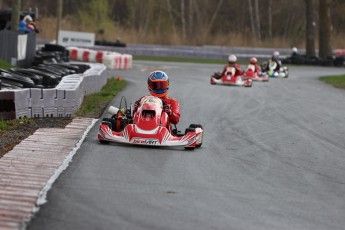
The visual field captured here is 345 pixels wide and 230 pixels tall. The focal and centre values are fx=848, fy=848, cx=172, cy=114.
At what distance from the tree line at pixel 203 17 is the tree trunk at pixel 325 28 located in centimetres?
1023

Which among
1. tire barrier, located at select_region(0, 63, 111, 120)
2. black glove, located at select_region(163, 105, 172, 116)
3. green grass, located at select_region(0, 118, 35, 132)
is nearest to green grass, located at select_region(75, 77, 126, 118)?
tire barrier, located at select_region(0, 63, 111, 120)

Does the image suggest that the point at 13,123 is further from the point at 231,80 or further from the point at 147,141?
the point at 231,80

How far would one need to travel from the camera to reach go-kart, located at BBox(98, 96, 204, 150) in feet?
34.5

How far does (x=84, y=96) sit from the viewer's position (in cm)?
1706

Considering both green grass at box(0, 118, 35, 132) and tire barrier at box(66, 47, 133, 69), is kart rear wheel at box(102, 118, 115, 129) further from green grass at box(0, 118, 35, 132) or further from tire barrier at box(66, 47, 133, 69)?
tire barrier at box(66, 47, 133, 69)

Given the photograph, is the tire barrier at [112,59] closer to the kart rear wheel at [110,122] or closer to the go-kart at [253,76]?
the go-kart at [253,76]

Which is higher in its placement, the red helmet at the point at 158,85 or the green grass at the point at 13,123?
the red helmet at the point at 158,85

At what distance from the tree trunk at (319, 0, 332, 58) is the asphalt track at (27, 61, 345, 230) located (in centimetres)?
2799

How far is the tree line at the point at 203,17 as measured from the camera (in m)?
56.8

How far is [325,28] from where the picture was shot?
4300 centimetres

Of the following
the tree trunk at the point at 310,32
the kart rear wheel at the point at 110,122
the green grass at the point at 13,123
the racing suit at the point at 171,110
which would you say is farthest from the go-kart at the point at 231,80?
the tree trunk at the point at 310,32

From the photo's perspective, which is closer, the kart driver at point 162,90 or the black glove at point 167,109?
the black glove at point 167,109

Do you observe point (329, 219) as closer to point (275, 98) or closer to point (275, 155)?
point (275, 155)

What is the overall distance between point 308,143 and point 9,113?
4.43 m
